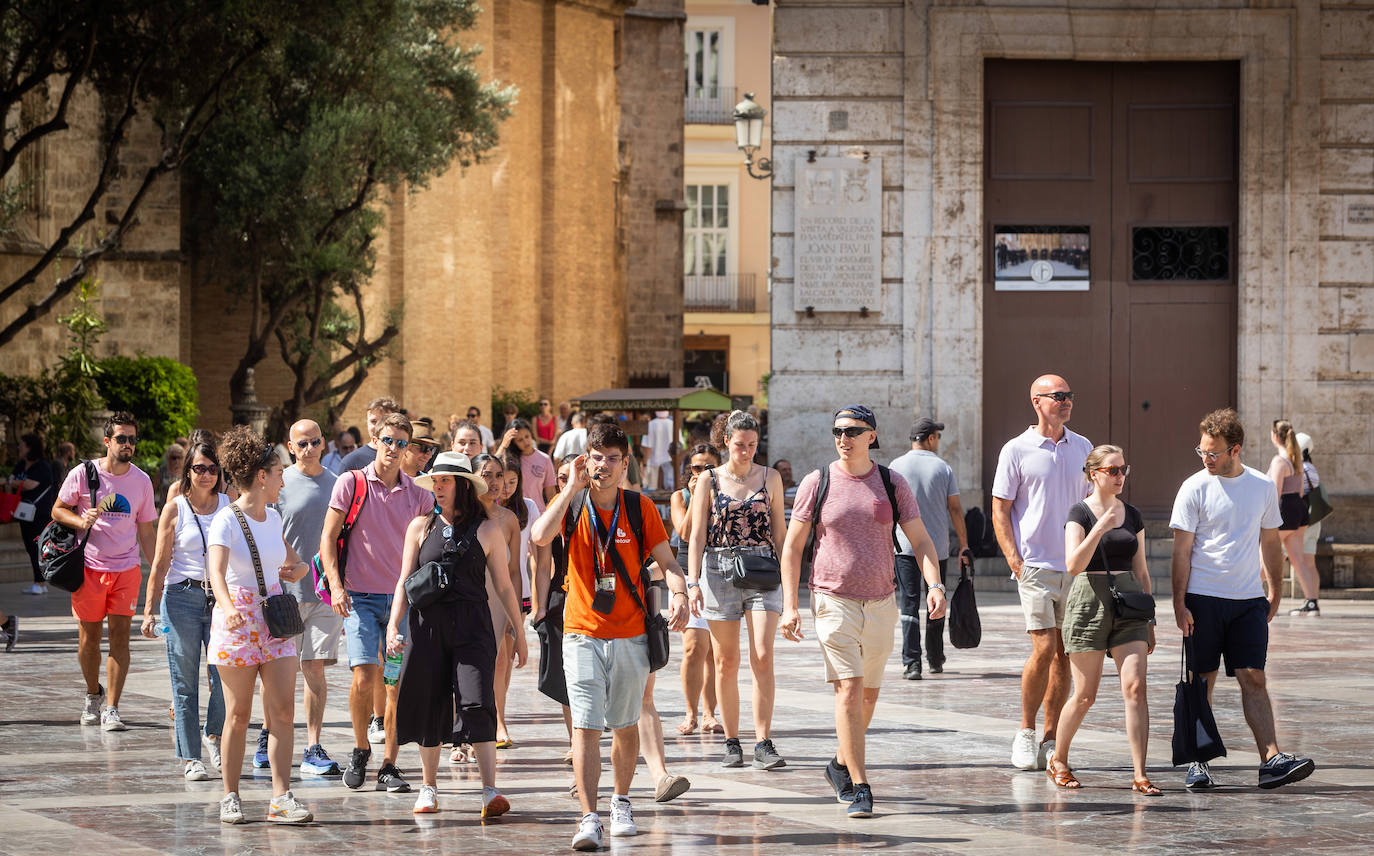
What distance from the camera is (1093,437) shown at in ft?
59.4

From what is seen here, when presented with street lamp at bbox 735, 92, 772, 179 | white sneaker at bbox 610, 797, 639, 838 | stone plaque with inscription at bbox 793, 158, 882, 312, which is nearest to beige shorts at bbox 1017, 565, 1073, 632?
white sneaker at bbox 610, 797, 639, 838

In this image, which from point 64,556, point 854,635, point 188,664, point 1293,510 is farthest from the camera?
point 1293,510

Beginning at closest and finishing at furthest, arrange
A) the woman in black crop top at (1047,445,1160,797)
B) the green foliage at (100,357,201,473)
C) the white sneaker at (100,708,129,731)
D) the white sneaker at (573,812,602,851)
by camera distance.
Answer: the white sneaker at (573,812,602,851) → the woman in black crop top at (1047,445,1160,797) → the white sneaker at (100,708,129,731) → the green foliage at (100,357,201,473)

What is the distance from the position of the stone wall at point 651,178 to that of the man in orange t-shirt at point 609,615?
37.1 meters

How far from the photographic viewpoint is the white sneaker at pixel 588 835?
6828 mm

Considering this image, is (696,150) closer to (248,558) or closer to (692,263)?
(692,263)

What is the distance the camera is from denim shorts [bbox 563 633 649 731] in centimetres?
719

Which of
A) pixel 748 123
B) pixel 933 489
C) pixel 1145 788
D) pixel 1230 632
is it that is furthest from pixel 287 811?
pixel 748 123

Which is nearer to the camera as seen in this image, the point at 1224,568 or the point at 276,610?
the point at 276,610

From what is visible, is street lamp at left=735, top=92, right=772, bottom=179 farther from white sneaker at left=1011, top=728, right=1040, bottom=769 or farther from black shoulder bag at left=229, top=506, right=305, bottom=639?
black shoulder bag at left=229, top=506, right=305, bottom=639

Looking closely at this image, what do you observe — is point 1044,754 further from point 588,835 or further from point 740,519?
point 588,835

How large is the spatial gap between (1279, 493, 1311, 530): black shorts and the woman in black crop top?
8141mm

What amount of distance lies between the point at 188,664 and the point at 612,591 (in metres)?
2.77

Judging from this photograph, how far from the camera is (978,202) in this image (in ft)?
58.1
